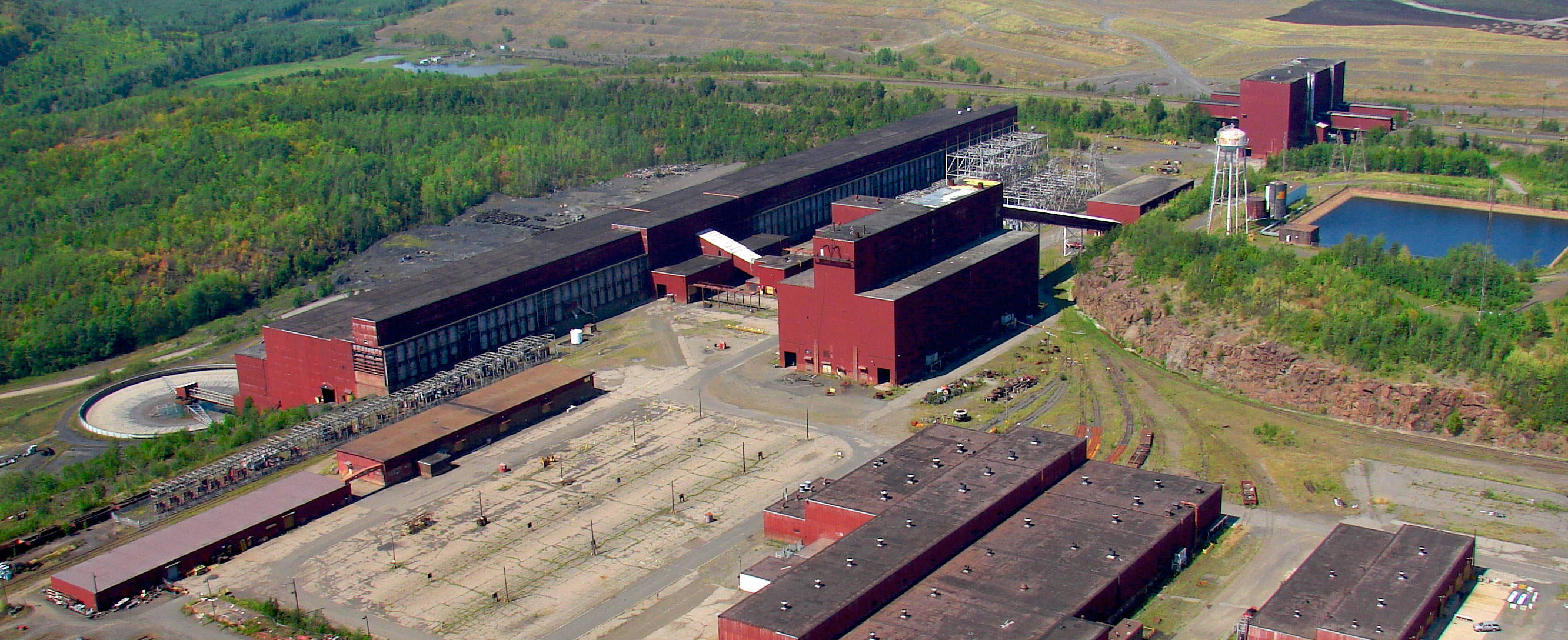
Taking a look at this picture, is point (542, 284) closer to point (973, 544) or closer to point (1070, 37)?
point (973, 544)

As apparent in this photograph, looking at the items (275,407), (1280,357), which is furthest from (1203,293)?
(275,407)

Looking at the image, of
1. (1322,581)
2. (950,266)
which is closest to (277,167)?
(950,266)

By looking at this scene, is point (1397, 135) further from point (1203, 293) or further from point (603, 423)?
point (603, 423)

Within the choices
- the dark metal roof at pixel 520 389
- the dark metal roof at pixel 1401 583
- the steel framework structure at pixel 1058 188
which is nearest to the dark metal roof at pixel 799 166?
the steel framework structure at pixel 1058 188

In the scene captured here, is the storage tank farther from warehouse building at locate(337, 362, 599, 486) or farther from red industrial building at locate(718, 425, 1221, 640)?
warehouse building at locate(337, 362, 599, 486)

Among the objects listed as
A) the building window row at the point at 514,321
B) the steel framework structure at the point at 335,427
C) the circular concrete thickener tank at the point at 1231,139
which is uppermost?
the circular concrete thickener tank at the point at 1231,139

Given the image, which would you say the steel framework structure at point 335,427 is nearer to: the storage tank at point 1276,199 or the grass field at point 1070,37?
the storage tank at point 1276,199
